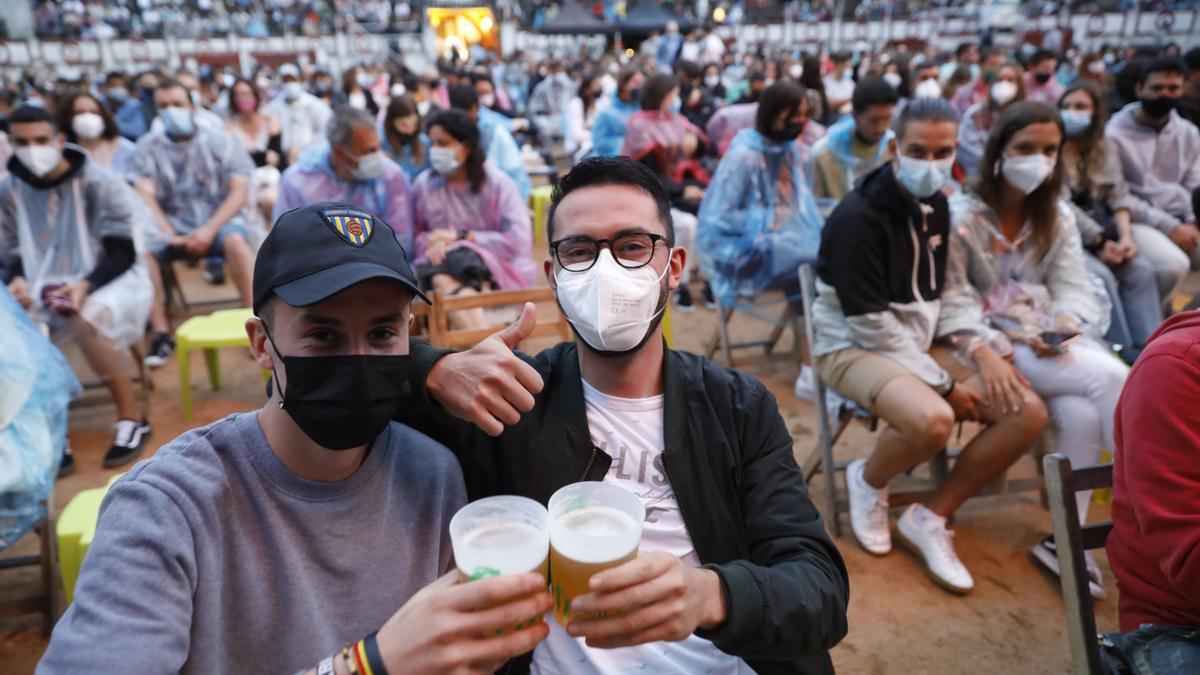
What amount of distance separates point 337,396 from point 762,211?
3798 millimetres

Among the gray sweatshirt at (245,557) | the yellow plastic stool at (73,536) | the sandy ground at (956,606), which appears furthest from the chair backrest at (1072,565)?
the yellow plastic stool at (73,536)

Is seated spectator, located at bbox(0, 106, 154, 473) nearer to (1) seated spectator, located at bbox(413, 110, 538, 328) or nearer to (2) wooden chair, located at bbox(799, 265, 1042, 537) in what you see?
(1) seated spectator, located at bbox(413, 110, 538, 328)

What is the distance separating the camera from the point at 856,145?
15.7ft

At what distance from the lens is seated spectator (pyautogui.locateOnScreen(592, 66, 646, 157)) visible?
7125 mm

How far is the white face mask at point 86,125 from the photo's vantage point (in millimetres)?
5523

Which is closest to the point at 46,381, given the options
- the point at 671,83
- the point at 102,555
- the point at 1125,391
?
the point at 102,555

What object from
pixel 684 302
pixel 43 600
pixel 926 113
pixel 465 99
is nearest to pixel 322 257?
pixel 43 600

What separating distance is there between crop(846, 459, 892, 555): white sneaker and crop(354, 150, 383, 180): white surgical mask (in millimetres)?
3202

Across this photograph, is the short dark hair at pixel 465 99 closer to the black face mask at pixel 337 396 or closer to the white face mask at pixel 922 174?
the white face mask at pixel 922 174

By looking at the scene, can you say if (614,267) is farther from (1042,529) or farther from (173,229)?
(173,229)

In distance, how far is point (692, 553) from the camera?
1593 mm

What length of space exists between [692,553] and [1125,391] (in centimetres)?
101

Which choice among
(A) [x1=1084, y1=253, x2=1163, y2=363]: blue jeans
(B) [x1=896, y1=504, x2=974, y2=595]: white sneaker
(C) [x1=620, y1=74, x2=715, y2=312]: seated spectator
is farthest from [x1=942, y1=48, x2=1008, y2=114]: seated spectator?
(B) [x1=896, y1=504, x2=974, y2=595]: white sneaker

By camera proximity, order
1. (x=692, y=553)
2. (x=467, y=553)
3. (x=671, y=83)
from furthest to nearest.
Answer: (x=671, y=83) < (x=692, y=553) < (x=467, y=553)
